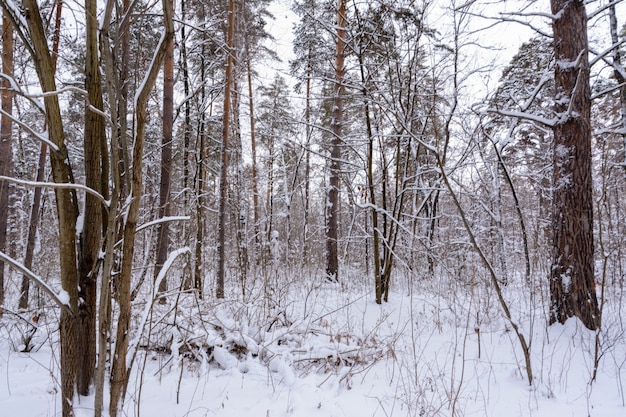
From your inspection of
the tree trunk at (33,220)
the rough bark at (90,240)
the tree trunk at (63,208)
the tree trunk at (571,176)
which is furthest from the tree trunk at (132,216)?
the tree trunk at (33,220)

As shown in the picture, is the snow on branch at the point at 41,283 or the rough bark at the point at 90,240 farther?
the rough bark at the point at 90,240

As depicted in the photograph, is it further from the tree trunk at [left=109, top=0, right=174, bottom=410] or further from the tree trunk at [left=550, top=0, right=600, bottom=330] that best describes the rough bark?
the tree trunk at [left=550, top=0, right=600, bottom=330]

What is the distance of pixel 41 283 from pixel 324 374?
226cm

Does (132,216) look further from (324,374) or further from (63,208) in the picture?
(324,374)

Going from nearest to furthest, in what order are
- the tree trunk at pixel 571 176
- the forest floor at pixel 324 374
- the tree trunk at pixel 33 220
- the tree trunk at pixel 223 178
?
1. the forest floor at pixel 324 374
2. the tree trunk at pixel 571 176
3. the tree trunk at pixel 33 220
4. the tree trunk at pixel 223 178

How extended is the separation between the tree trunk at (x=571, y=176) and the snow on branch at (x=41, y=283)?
4.45 m

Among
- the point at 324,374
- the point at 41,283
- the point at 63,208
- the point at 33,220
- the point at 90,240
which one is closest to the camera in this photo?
the point at 41,283

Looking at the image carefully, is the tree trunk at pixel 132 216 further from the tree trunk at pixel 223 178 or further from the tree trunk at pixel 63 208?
the tree trunk at pixel 223 178

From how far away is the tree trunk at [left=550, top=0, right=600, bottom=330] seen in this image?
3.55 m

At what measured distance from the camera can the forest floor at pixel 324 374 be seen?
2.18m

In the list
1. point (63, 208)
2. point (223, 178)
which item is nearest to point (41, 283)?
point (63, 208)

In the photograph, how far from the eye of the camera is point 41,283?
1.34m

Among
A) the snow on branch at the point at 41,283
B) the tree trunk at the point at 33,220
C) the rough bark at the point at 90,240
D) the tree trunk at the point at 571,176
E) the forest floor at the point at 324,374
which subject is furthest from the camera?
the tree trunk at the point at 33,220

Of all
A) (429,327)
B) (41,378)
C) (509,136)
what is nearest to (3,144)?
(41,378)
